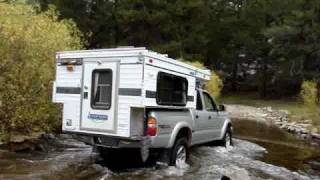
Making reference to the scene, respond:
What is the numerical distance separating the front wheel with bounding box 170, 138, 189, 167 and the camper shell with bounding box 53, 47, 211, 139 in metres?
0.95

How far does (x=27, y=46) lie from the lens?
13.9m

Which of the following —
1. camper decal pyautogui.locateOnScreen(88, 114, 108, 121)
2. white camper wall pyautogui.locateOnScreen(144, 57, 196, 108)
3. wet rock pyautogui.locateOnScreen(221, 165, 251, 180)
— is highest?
white camper wall pyautogui.locateOnScreen(144, 57, 196, 108)

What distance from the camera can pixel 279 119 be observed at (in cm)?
3011

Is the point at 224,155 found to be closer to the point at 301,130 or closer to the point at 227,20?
the point at 301,130

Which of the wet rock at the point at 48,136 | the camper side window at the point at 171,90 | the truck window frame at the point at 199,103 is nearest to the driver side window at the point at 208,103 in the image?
the truck window frame at the point at 199,103

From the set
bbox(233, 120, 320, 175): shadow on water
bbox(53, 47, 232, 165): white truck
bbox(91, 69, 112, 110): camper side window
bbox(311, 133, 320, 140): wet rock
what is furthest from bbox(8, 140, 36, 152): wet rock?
bbox(311, 133, 320, 140): wet rock

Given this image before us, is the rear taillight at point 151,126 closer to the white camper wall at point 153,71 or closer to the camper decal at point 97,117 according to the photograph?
the white camper wall at point 153,71

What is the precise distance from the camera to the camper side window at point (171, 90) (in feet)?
36.1

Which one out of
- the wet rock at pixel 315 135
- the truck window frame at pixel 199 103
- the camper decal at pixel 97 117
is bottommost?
the wet rock at pixel 315 135

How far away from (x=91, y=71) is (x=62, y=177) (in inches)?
94.7

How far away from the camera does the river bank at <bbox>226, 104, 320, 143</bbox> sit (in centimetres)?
2288

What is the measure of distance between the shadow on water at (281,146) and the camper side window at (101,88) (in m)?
5.92

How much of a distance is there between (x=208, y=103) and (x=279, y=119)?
662 inches

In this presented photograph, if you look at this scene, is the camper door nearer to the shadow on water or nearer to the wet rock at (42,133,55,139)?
the wet rock at (42,133,55,139)
